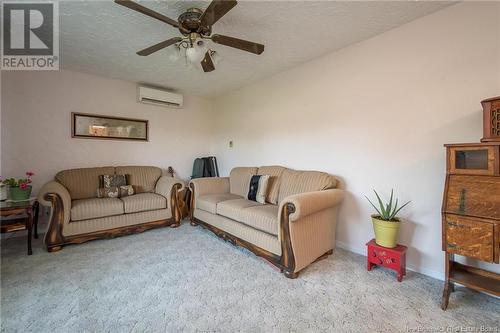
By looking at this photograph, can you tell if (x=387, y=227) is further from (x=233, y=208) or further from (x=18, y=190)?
(x=18, y=190)

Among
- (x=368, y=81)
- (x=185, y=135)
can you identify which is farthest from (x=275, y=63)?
(x=185, y=135)

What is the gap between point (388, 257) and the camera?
75.4 inches

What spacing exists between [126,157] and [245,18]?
294cm

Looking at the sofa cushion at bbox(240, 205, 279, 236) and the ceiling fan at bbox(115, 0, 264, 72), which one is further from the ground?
the ceiling fan at bbox(115, 0, 264, 72)

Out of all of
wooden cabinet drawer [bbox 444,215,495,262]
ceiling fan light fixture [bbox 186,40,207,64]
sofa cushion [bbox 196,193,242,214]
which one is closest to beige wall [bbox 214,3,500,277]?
wooden cabinet drawer [bbox 444,215,495,262]

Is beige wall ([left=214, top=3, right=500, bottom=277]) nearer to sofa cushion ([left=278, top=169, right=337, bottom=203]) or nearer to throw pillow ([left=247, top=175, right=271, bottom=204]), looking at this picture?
sofa cushion ([left=278, top=169, right=337, bottom=203])

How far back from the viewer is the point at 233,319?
1433 millimetres

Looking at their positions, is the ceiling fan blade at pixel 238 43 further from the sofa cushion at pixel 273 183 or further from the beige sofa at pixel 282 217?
the sofa cushion at pixel 273 183

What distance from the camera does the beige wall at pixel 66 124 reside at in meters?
2.82

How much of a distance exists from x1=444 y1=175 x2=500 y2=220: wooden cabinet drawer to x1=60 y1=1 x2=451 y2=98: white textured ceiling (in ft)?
4.85

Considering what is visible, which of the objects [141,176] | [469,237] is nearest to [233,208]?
[141,176]

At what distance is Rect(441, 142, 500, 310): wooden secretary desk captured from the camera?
1.38 meters

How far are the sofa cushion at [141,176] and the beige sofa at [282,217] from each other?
2.62 feet

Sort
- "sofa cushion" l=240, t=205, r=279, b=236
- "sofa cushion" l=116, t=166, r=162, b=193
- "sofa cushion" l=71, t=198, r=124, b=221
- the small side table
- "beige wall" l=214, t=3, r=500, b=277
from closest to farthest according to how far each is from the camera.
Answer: "beige wall" l=214, t=3, r=500, b=277 → "sofa cushion" l=240, t=205, r=279, b=236 → the small side table → "sofa cushion" l=71, t=198, r=124, b=221 → "sofa cushion" l=116, t=166, r=162, b=193
